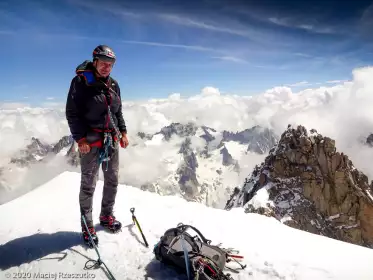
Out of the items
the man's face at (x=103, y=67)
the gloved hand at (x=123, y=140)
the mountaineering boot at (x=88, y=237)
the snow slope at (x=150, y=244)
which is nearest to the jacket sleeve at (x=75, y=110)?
the man's face at (x=103, y=67)

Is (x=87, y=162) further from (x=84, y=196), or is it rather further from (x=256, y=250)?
(x=256, y=250)

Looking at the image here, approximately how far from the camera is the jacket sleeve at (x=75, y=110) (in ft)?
25.0

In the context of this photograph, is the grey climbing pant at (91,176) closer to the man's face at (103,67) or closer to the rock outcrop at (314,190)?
the man's face at (103,67)

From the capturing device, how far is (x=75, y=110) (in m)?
7.69

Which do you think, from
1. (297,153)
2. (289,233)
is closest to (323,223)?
(297,153)

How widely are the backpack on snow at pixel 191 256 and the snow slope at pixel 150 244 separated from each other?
36cm

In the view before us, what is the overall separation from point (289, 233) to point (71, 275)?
695 cm

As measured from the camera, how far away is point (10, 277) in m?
7.07

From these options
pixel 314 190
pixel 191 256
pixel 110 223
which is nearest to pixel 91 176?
pixel 110 223

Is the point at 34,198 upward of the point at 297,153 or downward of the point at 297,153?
upward

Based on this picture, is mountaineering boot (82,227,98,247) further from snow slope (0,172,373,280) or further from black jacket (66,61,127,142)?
black jacket (66,61,127,142)

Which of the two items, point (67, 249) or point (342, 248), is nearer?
point (67, 249)

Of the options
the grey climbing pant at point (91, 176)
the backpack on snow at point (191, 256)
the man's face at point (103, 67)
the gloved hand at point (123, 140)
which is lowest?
the backpack on snow at point (191, 256)

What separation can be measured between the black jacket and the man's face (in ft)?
0.61
